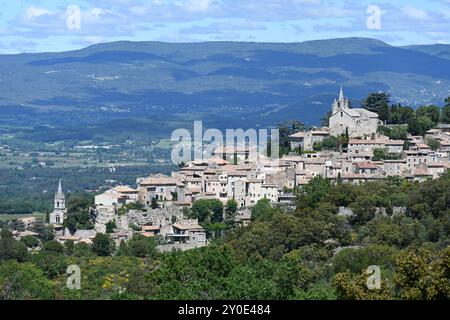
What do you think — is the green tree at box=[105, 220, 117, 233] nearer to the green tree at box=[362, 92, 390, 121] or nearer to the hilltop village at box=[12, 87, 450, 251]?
the hilltop village at box=[12, 87, 450, 251]

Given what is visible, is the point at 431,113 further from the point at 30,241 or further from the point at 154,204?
the point at 30,241

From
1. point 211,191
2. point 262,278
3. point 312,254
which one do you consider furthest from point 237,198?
point 262,278

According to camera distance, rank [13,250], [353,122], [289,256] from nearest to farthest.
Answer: [289,256] < [13,250] < [353,122]

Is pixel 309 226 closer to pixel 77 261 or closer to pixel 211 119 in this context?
pixel 77 261

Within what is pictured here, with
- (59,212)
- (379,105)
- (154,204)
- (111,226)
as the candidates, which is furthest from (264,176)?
(59,212)

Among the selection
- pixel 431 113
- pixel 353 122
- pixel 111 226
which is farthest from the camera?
pixel 431 113

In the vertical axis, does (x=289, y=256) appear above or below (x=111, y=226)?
above
